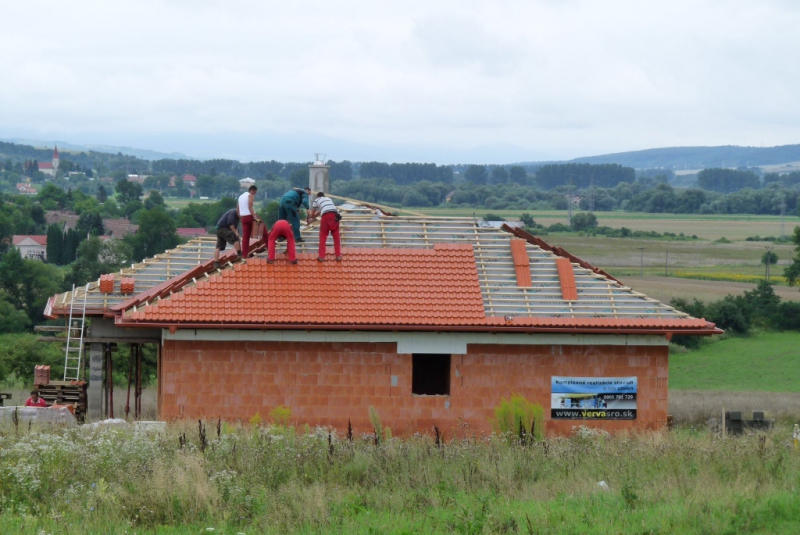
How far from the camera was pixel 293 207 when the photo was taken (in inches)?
847

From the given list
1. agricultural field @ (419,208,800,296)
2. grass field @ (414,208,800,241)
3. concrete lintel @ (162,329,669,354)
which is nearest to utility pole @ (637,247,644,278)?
agricultural field @ (419,208,800,296)

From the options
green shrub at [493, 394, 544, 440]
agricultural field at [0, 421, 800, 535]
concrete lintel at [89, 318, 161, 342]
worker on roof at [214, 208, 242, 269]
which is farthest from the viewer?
concrete lintel at [89, 318, 161, 342]

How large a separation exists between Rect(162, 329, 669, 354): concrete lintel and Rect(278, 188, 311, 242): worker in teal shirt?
2.50m

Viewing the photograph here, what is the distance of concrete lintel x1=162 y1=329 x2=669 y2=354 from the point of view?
1995 centimetres

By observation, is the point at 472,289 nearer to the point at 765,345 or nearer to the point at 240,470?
the point at 240,470

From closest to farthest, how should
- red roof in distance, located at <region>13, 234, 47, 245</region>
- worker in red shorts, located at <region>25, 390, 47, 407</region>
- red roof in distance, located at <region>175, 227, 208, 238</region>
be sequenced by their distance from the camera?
worker in red shorts, located at <region>25, 390, 47, 407</region>
red roof in distance, located at <region>175, 227, 208, 238</region>
red roof in distance, located at <region>13, 234, 47, 245</region>

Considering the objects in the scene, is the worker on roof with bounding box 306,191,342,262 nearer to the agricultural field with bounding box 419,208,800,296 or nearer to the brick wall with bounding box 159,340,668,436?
the brick wall with bounding box 159,340,668,436

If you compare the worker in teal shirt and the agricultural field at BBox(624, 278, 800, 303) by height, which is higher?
the worker in teal shirt

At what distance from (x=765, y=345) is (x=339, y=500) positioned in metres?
43.4

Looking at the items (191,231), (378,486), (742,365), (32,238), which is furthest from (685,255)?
(378,486)

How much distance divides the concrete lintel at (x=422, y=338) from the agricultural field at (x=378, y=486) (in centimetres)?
489

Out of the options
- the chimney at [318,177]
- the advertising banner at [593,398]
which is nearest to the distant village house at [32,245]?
the chimney at [318,177]

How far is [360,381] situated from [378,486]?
24.0ft

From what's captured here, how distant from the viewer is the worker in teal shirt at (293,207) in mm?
21453
